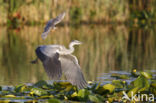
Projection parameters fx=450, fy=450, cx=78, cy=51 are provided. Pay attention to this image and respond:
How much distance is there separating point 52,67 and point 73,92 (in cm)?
57

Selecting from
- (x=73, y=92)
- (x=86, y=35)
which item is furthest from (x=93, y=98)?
(x=86, y=35)

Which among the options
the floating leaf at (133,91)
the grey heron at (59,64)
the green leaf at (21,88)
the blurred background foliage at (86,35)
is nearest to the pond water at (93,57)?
the blurred background foliage at (86,35)

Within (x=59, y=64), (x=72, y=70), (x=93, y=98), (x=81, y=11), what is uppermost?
(x=81, y=11)

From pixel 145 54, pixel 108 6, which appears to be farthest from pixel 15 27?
pixel 145 54

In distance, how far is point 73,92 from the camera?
7.81 metres

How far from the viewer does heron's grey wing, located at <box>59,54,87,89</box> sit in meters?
7.96

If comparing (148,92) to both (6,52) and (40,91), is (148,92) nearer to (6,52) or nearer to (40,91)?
(40,91)

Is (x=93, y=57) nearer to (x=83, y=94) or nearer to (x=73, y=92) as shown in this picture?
(x=73, y=92)

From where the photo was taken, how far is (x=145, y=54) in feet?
46.9

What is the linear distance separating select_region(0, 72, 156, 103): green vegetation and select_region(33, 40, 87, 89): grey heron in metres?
0.18

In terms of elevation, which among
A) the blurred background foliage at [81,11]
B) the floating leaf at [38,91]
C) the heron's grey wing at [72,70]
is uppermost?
the blurred background foliage at [81,11]

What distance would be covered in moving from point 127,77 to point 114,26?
18.4 m

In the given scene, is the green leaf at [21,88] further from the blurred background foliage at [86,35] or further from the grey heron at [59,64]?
the blurred background foliage at [86,35]

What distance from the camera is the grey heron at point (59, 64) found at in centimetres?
782
